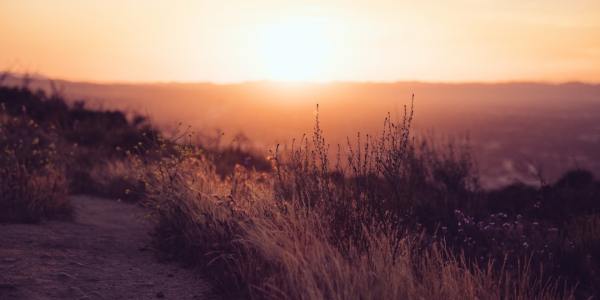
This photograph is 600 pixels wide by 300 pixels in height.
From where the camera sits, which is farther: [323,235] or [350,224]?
[350,224]

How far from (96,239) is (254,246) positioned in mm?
2201

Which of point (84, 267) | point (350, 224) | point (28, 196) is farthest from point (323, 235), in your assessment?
point (28, 196)

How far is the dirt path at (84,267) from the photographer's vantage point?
13.6 feet

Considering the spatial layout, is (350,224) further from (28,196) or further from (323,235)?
(28,196)

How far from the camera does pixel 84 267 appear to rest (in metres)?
4.73

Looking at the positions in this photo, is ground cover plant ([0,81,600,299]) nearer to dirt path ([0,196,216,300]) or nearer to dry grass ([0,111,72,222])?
dry grass ([0,111,72,222])

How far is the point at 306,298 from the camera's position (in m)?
3.51

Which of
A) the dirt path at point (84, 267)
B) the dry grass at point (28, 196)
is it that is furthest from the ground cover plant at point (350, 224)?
the dirt path at point (84, 267)

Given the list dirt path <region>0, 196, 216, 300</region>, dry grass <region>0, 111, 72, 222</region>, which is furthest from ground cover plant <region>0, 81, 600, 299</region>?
dirt path <region>0, 196, 216, 300</region>

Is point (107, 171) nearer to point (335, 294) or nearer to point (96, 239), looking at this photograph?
point (96, 239)

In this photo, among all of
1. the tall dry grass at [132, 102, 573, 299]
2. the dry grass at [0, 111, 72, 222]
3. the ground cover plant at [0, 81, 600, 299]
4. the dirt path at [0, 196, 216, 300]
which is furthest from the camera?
the dry grass at [0, 111, 72, 222]

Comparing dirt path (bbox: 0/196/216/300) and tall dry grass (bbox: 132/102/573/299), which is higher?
tall dry grass (bbox: 132/102/573/299)

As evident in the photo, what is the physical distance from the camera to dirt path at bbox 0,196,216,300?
4160 millimetres

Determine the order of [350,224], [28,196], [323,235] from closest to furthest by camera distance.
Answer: [323,235], [350,224], [28,196]
